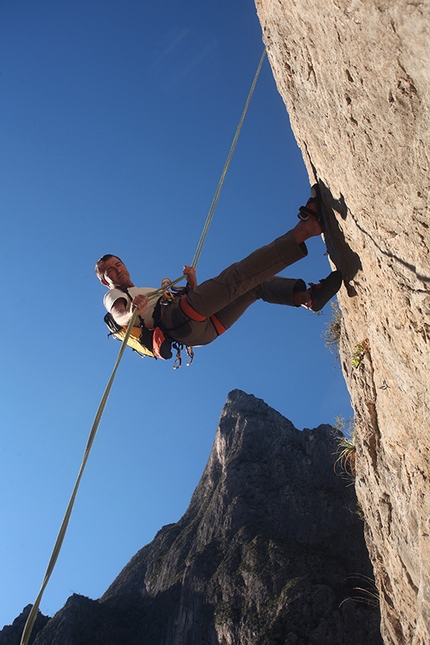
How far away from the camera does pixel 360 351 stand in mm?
5512

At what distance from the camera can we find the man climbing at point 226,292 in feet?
15.9

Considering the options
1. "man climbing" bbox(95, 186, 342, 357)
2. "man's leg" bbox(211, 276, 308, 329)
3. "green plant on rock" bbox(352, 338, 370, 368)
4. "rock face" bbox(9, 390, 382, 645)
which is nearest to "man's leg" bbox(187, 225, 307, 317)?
"man climbing" bbox(95, 186, 342, 357)

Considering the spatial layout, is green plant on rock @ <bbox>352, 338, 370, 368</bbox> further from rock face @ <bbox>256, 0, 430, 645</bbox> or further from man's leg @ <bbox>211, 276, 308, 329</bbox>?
man's leg @ <bbox>211, 276, 308, 329</bbox>

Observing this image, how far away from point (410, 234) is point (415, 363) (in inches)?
41.3

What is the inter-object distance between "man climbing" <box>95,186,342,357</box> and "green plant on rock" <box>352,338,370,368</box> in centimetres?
70

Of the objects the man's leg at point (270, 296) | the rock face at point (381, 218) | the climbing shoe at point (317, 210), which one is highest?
the climbing shoe at point (317, 210)

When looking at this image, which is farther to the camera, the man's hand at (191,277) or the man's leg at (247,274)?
the man's hand at (191,277)

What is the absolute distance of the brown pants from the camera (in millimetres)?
4820

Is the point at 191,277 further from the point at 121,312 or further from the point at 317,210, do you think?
the point at 317,210

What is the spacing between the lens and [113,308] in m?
5.43

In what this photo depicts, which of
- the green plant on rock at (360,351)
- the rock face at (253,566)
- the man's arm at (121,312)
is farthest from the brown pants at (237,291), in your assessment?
the rock face at (253,566)

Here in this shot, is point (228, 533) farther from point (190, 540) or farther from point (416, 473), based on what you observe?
point (416, 473)

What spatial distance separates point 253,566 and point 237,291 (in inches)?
1011

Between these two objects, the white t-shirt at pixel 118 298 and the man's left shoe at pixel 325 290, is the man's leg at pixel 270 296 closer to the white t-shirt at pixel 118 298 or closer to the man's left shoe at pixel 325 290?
the man's left shoe at pixel 325 290
